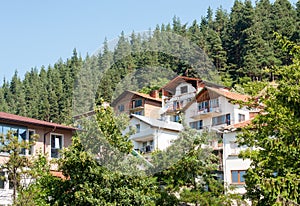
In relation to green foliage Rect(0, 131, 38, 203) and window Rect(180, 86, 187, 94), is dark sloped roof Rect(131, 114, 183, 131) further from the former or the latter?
green foliage Rect(0, 131, 38, 203)

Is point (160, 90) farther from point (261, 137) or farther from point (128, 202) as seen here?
point (128, 202)

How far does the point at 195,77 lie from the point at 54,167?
56.6 ft

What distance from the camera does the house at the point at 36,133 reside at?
23.6 meters

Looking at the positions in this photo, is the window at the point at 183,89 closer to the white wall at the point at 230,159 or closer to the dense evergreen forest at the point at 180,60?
the dense evergreen forest at the point at 180,60

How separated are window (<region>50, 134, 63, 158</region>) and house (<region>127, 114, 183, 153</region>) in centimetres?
1492

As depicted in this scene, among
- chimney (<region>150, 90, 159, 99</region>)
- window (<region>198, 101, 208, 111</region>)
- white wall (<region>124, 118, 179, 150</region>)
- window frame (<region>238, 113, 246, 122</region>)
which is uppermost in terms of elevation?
window frame (<region>238, 113, 246, 122</region>)

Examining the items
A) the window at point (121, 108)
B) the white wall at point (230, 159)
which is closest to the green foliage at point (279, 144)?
the window at point (121, 108)

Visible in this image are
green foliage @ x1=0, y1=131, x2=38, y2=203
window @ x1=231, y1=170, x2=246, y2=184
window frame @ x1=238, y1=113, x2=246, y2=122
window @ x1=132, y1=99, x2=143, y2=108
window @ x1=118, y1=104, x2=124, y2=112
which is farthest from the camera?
window @ x1=231, y1=170, x2=246, y2=184

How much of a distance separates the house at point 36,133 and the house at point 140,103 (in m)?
13.7

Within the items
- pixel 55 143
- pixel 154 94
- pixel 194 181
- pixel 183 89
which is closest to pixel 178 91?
pixel 183 89

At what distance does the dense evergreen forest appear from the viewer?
9.50 m

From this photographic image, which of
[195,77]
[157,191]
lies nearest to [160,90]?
[195,77]

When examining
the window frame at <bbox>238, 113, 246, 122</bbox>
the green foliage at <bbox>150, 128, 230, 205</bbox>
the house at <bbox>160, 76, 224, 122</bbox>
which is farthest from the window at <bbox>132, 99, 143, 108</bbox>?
the window frame at <bbox>238, 113, 246, 122</bbox>

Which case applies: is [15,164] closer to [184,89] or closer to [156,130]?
[156,130]
